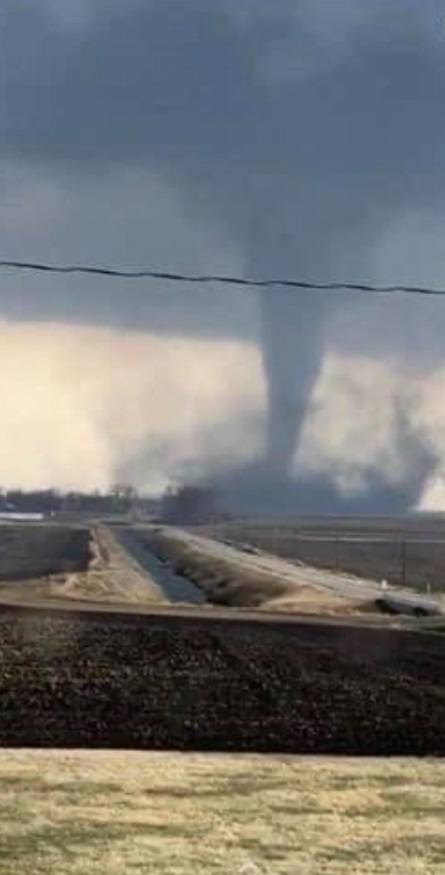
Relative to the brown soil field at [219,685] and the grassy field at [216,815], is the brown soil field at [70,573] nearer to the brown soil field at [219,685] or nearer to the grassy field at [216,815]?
the brown soil field at [219,685]

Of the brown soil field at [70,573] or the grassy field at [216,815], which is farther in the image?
the brown soil field at [70,573]

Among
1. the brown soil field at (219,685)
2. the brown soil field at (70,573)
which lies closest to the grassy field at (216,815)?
the brown soil field at (219,685)

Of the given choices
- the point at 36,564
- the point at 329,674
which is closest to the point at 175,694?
the point at 329,674

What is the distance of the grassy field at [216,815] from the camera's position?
10448 mm

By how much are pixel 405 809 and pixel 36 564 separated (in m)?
91.6

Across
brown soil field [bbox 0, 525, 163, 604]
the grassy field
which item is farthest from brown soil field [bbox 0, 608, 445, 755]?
brown soil field [bbox 0, 525, 163, 604]

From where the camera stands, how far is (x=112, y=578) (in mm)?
82188

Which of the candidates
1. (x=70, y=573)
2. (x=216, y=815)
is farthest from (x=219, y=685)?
(x=70, y=573)

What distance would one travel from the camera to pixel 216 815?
12.7m

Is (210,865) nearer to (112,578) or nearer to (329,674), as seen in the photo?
(329,674)

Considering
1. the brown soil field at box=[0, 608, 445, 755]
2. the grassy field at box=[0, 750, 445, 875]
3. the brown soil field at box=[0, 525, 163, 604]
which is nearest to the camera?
the grassy field at box=[0, 750, 445, 875]

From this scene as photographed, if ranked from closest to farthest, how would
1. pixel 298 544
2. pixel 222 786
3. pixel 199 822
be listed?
1. pixel 199 822
2. pixel 222 786
3. pixel 298 544

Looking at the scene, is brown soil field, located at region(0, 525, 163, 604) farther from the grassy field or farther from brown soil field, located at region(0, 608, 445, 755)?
the grassy field

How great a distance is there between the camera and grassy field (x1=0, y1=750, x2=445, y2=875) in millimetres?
10448
